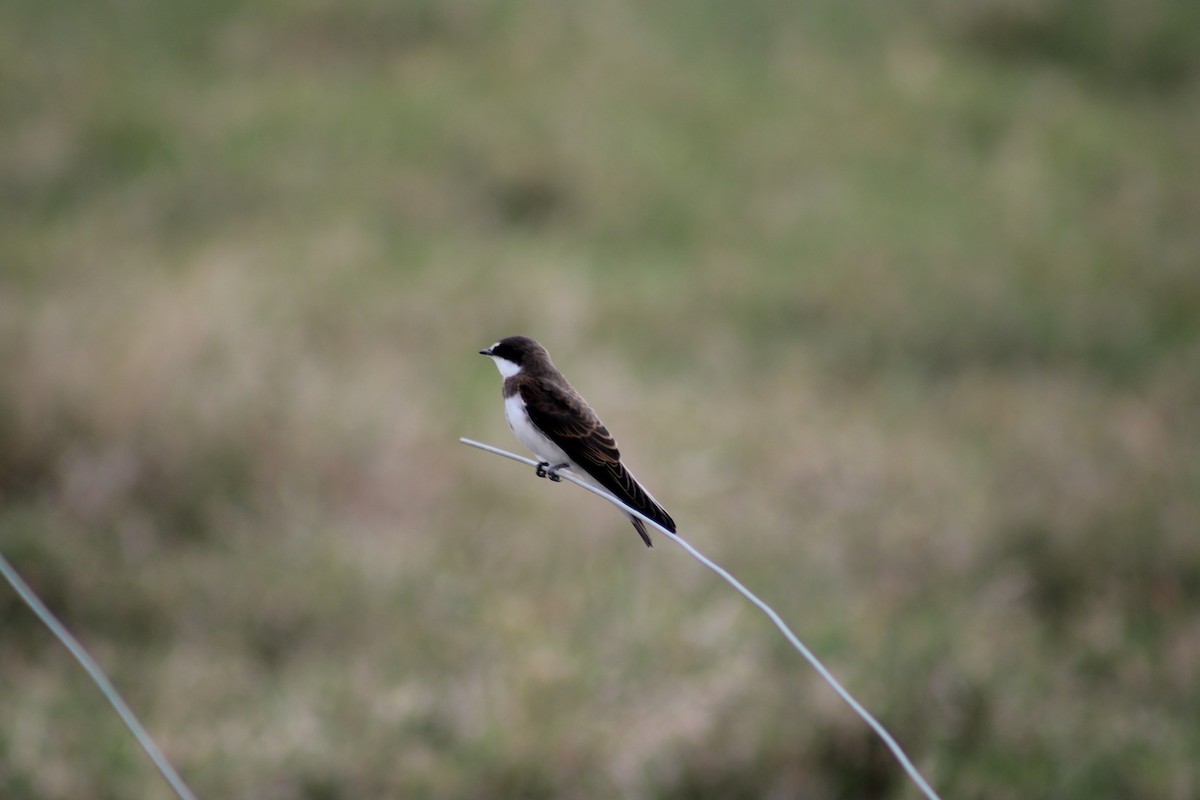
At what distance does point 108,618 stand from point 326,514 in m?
1.52

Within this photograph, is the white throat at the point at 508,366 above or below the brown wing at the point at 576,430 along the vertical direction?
above

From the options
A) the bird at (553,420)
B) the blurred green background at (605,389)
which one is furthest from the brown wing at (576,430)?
the blurred green background at (605,389)

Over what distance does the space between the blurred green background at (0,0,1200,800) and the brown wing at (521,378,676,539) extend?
3009 mm

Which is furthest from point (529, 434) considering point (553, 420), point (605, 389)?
point (605, 389)

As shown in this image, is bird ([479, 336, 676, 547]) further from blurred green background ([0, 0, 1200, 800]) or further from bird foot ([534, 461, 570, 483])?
blurred green background ([0, 0, 1200, 800])

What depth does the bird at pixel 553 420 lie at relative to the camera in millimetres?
2643

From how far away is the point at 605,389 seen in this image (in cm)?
1023

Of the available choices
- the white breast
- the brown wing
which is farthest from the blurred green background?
the brown wing

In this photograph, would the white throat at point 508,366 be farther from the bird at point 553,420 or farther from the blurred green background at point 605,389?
the blurred green background at point 605,389

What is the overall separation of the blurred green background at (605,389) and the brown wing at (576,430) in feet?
9.87

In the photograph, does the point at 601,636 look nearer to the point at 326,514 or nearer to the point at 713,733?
the point at 713,733

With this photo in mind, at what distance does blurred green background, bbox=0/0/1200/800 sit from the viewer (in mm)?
5766

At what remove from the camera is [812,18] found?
18266 mm

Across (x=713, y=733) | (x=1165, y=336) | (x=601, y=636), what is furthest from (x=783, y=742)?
(x=1165, y=336)
